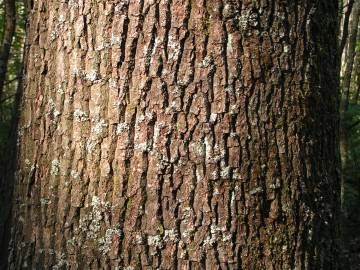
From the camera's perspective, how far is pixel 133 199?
1.68 meters

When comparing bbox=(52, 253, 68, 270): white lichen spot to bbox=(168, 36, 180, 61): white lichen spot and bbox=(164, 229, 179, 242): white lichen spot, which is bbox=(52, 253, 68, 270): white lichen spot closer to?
bbox=(164, 229, 179, 242): white lichen spot

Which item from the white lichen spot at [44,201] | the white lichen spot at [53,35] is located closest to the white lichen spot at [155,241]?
the white lichen spot at [44,201]

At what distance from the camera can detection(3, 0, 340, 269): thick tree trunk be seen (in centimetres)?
166

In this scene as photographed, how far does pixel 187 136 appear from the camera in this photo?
1663 millimetres

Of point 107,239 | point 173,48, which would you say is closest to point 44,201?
point 107,239

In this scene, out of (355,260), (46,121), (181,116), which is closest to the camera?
(181,116)

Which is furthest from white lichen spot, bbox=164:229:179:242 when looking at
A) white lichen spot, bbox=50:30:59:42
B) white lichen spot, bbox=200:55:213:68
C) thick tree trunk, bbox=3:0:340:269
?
white lichen spot, bbox=50:30:59:42

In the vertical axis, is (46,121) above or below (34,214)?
above

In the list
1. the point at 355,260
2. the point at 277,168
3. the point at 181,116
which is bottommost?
the point at 355,260

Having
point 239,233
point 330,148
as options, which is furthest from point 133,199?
point 330,148

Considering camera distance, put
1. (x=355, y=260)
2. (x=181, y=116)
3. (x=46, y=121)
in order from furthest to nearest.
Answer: (x=355, y=260) < (x=46, y=121) < (x=181, y=116)

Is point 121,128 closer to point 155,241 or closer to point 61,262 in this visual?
point 155,241

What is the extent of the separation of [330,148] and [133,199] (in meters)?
0.71

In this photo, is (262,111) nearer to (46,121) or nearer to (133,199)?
(133,199)
